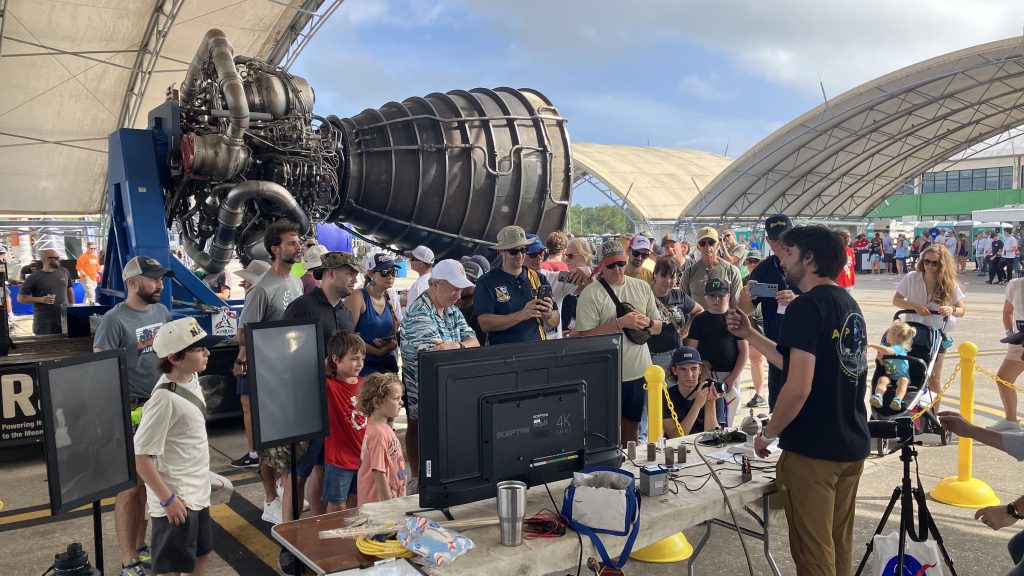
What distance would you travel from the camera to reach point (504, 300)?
528cm

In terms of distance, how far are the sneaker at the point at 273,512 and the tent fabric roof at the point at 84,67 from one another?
16.6 m

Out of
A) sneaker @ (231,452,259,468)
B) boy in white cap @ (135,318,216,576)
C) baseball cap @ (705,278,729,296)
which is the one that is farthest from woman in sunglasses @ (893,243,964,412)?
boy in white cap @ (135,318,216,576)

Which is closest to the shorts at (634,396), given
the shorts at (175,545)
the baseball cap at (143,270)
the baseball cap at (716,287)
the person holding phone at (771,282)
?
the person holding phone at (771,282)

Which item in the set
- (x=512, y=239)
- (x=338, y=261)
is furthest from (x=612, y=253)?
(x=338, y=261)

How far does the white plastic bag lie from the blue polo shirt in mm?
2565

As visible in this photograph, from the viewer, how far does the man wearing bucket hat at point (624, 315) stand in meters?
5.30

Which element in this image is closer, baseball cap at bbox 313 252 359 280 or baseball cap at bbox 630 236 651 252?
baseball cap at bbox 313 252 359 280

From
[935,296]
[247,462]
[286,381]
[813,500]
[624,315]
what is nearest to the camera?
[813,500]

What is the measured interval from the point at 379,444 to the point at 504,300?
1.77 metres

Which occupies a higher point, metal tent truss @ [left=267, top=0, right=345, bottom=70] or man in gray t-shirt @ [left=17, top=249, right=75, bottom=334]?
metal tent truss @ [left=267, top=0, right=345, bottom=70]

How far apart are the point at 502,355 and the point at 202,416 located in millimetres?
1845

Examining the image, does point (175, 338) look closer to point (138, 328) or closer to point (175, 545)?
point (175, 545)

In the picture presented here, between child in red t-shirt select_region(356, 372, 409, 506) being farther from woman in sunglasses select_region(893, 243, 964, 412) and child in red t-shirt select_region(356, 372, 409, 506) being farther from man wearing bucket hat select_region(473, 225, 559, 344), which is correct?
woman in sunglasses select_region(893, 243, 964, 412)

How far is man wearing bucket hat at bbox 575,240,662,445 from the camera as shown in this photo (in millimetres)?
5301
